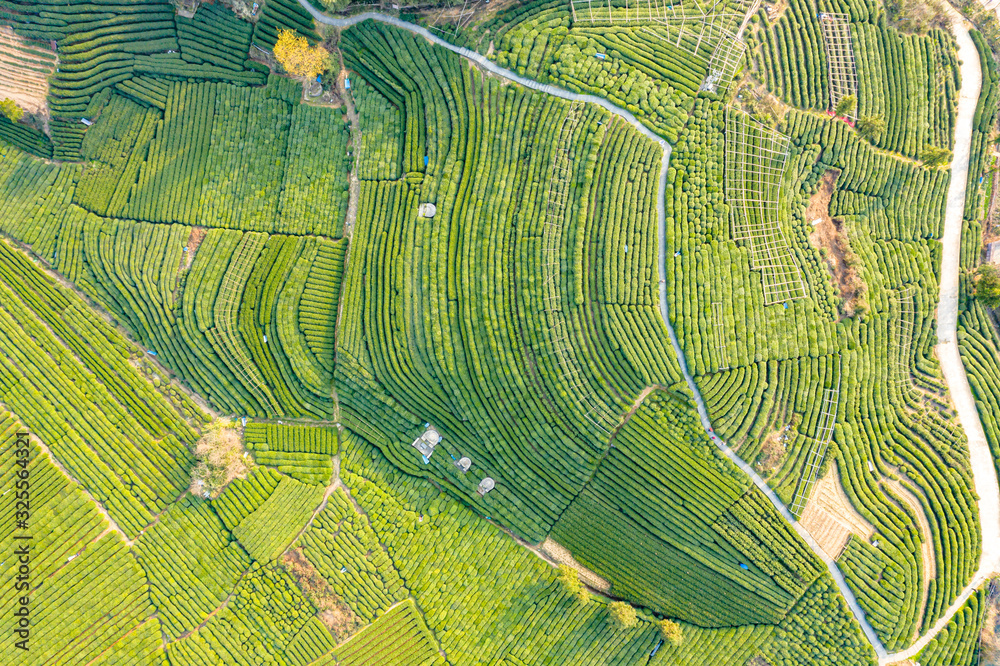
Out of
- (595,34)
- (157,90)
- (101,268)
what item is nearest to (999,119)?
(595,34)

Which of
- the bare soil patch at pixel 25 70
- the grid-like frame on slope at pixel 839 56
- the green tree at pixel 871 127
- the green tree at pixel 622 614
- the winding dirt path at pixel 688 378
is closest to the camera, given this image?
the winding dirt path at pixel 688 378

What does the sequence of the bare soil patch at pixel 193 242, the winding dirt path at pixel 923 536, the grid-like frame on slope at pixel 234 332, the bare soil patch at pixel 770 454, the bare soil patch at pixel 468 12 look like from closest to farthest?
the bare soil patch at pixel 770 454 → the winding dirt path at pixel 923 536 → the bare soil patch at pixel 468 12 → the grid-like frame on slope at pixel 234 332 → the bare soil patch at pixel 193 242

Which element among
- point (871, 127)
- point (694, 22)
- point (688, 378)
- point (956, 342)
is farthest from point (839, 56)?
point (688, 378)

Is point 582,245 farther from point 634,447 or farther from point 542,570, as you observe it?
point 542,570

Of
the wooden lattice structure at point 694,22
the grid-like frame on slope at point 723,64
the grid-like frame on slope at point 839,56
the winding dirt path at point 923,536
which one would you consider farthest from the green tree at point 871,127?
the winding dirt path at point 923,536

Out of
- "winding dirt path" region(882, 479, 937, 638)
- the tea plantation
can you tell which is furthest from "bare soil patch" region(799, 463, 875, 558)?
"winding dirt path" region(882, 479, 937, 638)

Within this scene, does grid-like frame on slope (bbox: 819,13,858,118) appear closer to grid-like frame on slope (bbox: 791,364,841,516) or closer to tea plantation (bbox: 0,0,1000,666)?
tea plantation (bbox: 0,0,1000,666)

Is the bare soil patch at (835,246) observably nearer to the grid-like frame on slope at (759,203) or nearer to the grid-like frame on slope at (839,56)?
the grid-like frame on slope at (759,203)
